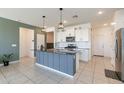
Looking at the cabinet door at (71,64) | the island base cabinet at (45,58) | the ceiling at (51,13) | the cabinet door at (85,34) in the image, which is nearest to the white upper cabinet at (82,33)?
the cabinet door at (85,34)

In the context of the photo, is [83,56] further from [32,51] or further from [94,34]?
[32,51]

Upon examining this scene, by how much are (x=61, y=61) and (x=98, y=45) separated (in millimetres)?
5424

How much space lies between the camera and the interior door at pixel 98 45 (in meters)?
A: 7.33

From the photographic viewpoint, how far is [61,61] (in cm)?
329

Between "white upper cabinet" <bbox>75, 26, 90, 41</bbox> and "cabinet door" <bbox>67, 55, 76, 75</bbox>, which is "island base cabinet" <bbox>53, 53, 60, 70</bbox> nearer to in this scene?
"cabinet door" <bbox>67, 55, 76, 75</bbox>

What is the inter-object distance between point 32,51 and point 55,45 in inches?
77.8

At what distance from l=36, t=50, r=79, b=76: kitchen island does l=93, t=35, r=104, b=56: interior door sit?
480cm

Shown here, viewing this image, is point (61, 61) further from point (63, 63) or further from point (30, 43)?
point (30, 43)

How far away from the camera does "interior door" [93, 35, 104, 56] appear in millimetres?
7333

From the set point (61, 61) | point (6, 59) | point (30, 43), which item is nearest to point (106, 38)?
point (61, 61)

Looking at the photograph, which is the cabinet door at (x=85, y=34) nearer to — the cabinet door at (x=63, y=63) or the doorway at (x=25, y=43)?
the cabinet door at (x=63, y=63)

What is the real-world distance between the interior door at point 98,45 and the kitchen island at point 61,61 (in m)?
4.80
